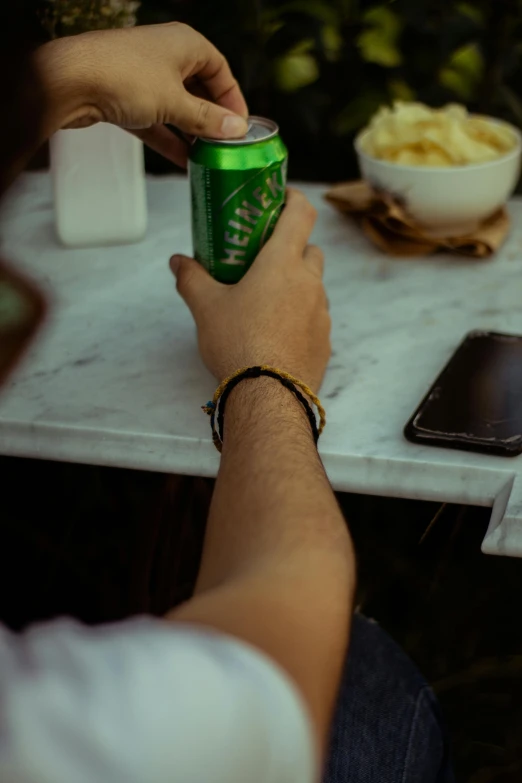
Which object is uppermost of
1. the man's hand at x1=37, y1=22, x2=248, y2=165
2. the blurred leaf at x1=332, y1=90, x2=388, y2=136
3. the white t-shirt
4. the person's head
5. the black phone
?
the person's head

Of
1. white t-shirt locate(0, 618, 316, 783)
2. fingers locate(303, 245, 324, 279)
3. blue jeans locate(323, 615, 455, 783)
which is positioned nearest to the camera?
white t-shirt locate(0, 618, 316, 783)

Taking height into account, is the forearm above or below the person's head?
below

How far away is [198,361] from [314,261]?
15 centimetres

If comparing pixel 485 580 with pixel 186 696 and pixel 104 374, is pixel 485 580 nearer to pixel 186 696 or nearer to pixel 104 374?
pixel 104 374

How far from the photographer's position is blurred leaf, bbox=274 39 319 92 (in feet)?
4.77

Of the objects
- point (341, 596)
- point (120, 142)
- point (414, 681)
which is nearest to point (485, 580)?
point (414, 681)

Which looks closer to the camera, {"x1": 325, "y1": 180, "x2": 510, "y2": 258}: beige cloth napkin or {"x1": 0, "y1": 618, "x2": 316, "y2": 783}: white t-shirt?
{"x1": 0, "y1": 618, "x2": 316, "y2": 783}: white t-shirt

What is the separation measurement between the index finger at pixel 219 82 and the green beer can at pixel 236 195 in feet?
0.20

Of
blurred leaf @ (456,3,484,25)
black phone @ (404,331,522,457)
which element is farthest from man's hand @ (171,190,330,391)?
blurred leaf @ (456,3,484,25)

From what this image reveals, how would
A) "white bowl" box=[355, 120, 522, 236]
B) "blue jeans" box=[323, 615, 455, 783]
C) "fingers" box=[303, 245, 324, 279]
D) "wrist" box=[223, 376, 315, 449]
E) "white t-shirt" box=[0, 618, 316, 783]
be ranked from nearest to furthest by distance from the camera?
"white t-shirt" box=[0, 618, 316, 783], "wrist" box=[223, 376, 315, 449], "blue jeans" box=[323, 615, 455, 783], "fingers" box=[303, 245, 324, 279], "white bowl" box=[355, 120, 522, 236]

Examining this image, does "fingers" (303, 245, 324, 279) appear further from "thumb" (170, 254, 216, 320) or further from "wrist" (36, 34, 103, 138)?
"wrist" (36, 34, 103, 138)

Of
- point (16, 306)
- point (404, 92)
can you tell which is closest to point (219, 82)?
point (16, 306)

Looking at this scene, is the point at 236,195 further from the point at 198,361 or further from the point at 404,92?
the point at 404,92

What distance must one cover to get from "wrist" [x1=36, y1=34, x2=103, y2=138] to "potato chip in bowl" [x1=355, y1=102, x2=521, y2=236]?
379 millimetres
